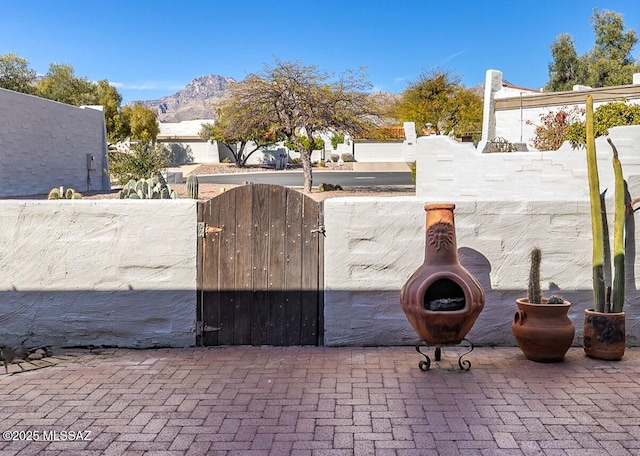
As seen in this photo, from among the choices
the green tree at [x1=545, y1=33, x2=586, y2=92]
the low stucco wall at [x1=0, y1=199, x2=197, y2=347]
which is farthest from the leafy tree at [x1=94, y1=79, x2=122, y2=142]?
the low stucco wall at [x1=0, y1=199, x2=197, y2=347]

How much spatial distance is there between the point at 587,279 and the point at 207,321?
12.4 feet

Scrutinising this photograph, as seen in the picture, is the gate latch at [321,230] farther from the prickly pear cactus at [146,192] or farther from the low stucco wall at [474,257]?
the prickly pear cactus at [146,192]

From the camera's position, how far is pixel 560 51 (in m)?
42.3

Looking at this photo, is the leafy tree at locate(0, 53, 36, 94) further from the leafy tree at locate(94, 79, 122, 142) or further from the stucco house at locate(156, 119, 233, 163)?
the stucco house at locate(156, 119, 233, 163)

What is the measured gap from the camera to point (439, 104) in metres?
37.5

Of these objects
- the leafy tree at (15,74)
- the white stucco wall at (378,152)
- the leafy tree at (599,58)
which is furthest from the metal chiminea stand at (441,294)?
the white stucco wall at (378,152)

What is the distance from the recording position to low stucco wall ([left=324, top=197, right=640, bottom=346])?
6254 mm

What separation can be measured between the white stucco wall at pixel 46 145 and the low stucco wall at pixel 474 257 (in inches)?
769

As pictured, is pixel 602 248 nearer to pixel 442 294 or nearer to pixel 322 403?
pixel 442 294

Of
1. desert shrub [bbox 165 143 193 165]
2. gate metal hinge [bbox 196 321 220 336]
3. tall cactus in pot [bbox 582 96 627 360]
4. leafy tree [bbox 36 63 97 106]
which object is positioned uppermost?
leafy tree [bbox 36 63 97 106]

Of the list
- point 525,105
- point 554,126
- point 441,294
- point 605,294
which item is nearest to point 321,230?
point 441,294

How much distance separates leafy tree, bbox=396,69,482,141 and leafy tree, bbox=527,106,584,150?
1441 cm

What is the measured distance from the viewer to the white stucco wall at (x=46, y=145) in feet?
74.7

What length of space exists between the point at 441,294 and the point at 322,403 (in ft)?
4.89
